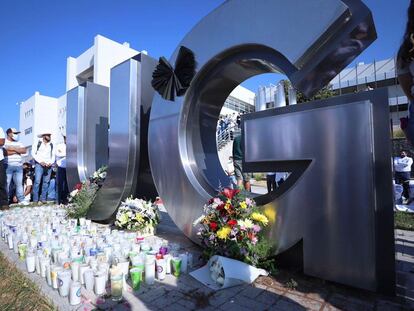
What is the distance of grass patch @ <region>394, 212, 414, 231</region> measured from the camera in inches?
182

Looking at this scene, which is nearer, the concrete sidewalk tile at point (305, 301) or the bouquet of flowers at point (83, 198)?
the concrete sidewalk tile at point (305, 301)

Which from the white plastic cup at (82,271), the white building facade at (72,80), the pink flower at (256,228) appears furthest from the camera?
the white building facade at (72,80)

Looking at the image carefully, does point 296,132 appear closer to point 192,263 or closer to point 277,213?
point 277,213

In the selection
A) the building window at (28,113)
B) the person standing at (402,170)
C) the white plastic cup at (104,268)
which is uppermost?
the building window at (28,113)

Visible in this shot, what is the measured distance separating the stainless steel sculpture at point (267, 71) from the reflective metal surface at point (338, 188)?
0.04 feet

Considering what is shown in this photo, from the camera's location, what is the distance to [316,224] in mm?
2559

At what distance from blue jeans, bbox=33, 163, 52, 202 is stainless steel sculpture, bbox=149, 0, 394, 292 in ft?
16.7

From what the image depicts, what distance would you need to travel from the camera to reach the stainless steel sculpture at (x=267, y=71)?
240 cm

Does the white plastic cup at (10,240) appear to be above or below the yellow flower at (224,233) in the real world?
below

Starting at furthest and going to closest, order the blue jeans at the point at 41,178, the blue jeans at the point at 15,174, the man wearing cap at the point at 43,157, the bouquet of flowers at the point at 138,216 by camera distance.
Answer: the blue jeans at the point at 41,178 < the man wearing cap at the point at 43,157 < the blue jeans at the point at 15,174 < the bouquet of flowers at the point at 138,216

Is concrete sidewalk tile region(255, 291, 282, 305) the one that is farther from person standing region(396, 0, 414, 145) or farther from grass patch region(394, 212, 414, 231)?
grass patch region(394, 212, 414, 231)

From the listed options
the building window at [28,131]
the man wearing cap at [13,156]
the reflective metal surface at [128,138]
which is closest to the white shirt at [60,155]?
the man wearing cap at [13,156]

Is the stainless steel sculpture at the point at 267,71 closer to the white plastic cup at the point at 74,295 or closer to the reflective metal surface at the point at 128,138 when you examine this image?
the reflective metal surface at the point at 128,138

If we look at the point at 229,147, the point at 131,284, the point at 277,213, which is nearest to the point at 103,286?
the point at 131,284
